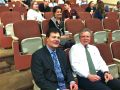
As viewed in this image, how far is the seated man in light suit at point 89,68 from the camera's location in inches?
96.6

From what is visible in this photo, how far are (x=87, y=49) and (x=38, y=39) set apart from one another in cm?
89

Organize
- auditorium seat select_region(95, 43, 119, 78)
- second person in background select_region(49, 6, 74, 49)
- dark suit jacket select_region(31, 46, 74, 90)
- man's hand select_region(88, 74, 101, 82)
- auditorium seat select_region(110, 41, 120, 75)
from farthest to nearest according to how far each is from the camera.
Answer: second person in background select_region(49, 6, 74, 49) → auditorium seat select_region(110, 41, 120, 75) → auditorium seat select_region(95, 43, 119, 78) → man's hand select_region(88, 74, 101, 82) → dark suit jacket select_region(31, 46, 74, 90)

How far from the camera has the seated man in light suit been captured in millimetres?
2453

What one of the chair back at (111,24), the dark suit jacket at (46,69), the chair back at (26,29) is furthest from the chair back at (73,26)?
the dark suit jacket at (46,69)

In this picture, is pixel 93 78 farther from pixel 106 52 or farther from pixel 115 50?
pixel 115 50

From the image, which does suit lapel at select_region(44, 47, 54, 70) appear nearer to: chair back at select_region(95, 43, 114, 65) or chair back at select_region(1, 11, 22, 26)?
chair back at select_region(95, 43, 114, 65)

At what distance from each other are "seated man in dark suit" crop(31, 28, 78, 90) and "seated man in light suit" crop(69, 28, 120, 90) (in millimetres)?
217

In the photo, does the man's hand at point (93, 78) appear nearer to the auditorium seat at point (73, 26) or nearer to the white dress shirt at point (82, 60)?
the white dress shirt at point (82, 60)

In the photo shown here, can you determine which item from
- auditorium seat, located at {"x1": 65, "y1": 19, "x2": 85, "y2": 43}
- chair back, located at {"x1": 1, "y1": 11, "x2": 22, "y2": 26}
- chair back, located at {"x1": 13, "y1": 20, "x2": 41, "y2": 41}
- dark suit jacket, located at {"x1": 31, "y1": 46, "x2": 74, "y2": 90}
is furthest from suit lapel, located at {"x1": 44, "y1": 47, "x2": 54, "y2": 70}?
chair back, located at {"x1": 1, "y1": 11, "x2": 22, "y2": 26}

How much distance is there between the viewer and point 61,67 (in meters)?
2.28

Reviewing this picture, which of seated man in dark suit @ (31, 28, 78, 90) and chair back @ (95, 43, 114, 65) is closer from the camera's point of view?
seated man in dark suit @ (31, 28, 78, 90)

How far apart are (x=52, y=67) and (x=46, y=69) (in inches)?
2.5

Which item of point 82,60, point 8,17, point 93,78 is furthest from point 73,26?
point 93,78

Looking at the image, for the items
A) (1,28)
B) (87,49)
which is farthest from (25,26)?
(87,49)
